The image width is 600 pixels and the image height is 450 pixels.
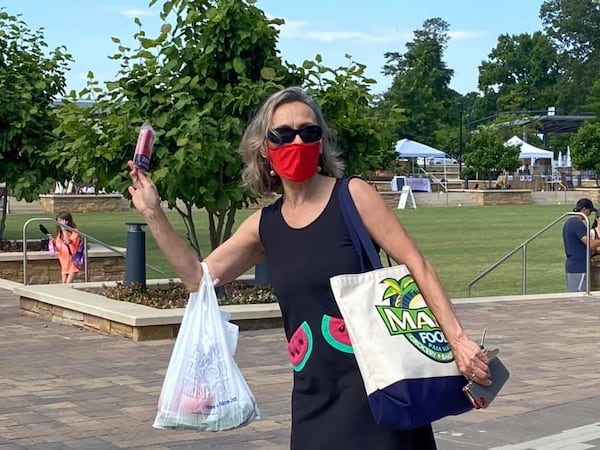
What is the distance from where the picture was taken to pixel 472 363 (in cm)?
296

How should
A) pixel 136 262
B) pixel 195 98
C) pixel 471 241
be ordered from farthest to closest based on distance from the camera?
pixel 471 241, pixel 136 262, pixel 195 98

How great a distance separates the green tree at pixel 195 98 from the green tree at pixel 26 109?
19.4ft

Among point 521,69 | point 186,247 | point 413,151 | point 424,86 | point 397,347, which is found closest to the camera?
point 397,347

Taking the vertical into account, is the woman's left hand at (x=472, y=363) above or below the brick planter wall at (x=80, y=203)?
below

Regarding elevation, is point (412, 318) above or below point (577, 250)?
above

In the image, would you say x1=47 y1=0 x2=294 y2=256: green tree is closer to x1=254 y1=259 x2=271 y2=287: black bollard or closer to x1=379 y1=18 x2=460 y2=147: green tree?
x1=254 y1=259 x2=271 y2=287: black bollard

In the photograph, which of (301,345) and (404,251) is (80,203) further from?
(404,251)

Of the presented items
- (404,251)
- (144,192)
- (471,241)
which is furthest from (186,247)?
(471,241)

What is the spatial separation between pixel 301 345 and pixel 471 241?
72.5 ft

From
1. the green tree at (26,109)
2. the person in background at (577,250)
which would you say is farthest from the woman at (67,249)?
the person in background at (577,250)

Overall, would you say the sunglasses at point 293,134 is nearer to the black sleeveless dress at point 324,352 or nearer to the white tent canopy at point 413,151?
the black sleeveless dress at point 324,352

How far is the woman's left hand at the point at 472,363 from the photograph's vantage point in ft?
9.72

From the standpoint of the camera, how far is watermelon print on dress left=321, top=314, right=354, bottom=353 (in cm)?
307

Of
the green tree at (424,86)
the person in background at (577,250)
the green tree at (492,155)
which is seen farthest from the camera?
the green tree at (424,86)
